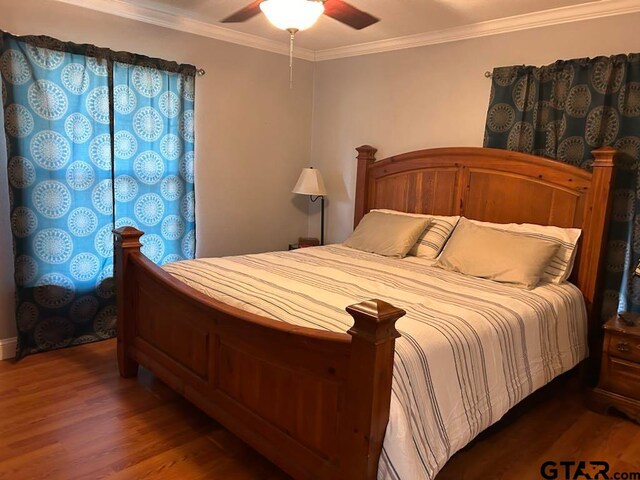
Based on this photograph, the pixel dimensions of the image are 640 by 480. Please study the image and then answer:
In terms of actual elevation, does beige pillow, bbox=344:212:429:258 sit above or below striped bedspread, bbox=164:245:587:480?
above

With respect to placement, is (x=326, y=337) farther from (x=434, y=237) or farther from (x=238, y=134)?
(x=238, y=134)

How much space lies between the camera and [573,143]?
3023 millimetres

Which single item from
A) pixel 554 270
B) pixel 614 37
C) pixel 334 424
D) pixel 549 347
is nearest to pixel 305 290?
pixel 334 424

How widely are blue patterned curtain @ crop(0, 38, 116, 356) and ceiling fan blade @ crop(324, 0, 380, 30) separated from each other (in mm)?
1624

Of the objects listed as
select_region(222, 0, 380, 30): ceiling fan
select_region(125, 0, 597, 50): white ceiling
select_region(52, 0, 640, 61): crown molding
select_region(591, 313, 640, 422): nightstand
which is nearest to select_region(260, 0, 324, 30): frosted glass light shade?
select_region(222, 0, 380, 30): ceiling fan

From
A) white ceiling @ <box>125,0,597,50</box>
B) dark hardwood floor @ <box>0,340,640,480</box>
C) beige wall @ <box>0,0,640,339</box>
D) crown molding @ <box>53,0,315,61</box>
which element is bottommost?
dark hardwood floor @ <box>0,340,640,480</box>

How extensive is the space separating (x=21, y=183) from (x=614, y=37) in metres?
3.58

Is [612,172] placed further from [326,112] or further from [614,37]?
[326,112]

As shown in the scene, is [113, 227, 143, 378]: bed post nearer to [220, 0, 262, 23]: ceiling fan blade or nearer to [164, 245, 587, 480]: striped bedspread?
[164, 245, 587, 480]: striped bedspread

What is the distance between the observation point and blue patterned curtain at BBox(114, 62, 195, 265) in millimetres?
3398

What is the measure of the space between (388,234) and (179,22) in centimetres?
210

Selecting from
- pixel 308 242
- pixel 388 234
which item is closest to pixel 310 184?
pixel 308 242

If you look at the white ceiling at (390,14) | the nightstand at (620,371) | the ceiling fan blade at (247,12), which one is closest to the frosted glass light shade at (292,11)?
the ceiling fan blade at (247,12)

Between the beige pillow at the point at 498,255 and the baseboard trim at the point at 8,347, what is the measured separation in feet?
8.91
